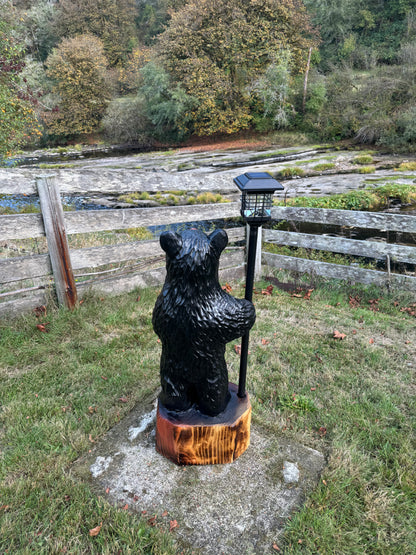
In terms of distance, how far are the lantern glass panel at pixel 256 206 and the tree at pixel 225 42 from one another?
73.1 feet

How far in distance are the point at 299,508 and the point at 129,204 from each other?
10353 mm

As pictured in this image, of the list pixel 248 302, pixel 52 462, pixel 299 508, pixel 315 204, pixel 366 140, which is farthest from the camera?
pixel 366 140

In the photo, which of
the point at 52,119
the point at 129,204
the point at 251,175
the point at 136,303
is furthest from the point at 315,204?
the point at 52,119

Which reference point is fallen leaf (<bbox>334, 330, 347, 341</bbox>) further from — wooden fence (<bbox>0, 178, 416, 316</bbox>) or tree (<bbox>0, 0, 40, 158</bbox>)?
tree (<bbox>0, 0, 40, 158</bbox>)

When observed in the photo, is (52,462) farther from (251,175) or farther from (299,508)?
(251,175)

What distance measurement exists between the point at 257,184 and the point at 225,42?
78.3 feet

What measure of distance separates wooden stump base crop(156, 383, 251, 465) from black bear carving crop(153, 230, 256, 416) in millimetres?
84

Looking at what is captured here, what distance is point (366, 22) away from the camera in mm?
29047

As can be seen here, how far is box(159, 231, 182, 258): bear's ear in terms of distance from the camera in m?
1.70

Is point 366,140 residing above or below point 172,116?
below

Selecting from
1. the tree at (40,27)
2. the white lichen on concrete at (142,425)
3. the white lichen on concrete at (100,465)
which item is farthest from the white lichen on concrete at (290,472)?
the tree at (40,27)

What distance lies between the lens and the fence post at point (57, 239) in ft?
11.4

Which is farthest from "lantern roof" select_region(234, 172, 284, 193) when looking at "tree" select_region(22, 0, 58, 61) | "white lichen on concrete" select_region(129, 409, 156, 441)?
"tree" select_region(22, 0, 58, 61)

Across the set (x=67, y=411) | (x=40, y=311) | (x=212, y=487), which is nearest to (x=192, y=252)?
(x=212, y=487)
